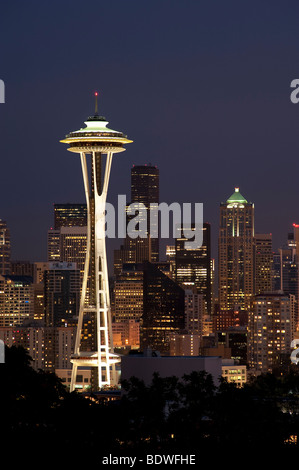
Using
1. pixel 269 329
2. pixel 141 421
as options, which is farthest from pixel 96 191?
pixel 141 421

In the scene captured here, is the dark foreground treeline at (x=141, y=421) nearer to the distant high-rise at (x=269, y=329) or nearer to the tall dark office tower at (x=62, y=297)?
the distant high-rise at (x=269, y=329)

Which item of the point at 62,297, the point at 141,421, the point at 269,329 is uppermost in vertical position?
the point at 62,297

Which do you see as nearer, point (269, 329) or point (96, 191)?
point (96, 191)

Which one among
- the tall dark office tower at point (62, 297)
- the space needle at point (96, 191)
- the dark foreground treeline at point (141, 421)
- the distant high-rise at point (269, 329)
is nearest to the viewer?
the dark foreground treeline at point (141, 421)

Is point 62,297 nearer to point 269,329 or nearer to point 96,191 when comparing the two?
point 269,329

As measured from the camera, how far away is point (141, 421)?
4666cm

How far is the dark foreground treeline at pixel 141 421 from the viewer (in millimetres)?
42875

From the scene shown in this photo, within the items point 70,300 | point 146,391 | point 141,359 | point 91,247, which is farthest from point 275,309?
point 146,391

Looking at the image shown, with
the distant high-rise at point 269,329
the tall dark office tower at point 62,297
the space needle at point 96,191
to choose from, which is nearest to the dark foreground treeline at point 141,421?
the space needle at point 96,191

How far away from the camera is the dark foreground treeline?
42.9 m

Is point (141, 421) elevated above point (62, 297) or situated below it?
below

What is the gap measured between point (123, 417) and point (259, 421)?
4.35 metres
